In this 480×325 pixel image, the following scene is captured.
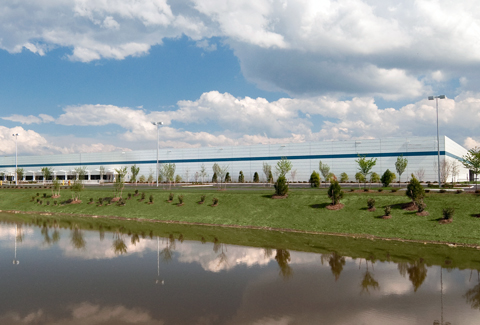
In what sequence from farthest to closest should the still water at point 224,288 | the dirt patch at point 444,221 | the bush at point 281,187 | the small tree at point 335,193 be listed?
1. the bush at point 281,187
2. the small tree at point 335,193
3. the dirt patch at point 444,221
4. the still water at point 224,288

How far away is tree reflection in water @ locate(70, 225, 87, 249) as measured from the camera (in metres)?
19.5

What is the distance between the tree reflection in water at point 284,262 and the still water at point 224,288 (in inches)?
1.7

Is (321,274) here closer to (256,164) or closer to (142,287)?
(142,287)

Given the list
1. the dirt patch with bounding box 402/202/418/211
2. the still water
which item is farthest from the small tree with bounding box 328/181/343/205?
the still water

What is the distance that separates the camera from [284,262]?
603 inches

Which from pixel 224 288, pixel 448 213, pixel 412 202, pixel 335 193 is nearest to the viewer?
pixel 224 288

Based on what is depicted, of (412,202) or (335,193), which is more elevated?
(335,193)

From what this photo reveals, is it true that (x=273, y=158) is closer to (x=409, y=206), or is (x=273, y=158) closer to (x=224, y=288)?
(x=409, y=206)

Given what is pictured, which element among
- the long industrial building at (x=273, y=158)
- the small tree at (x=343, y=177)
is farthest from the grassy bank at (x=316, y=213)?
the long industrial building at (x=273, y=158)

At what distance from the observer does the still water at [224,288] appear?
30.6 ft

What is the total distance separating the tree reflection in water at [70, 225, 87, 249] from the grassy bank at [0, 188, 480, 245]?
7.42m

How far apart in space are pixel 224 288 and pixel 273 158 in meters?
61.5

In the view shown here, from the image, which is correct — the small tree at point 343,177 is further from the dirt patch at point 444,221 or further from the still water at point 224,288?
the still water at point 224,288

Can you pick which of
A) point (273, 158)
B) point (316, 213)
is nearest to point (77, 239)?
point (316, 213)
